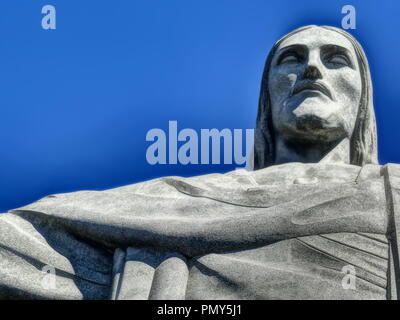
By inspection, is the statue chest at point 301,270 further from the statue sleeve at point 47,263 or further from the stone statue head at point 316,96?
the stone statue head at point 316,96

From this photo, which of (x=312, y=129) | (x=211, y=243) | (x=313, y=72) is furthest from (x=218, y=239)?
(x=313, y=72)

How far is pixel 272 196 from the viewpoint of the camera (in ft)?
39.8

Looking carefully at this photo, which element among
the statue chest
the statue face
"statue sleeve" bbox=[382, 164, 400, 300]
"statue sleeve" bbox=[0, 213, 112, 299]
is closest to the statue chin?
the statue face

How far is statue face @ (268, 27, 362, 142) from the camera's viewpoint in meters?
14.3

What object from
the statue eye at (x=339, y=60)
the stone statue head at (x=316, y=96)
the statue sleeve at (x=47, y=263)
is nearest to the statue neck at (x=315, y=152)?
the stone statue head at (x=316, y=96)

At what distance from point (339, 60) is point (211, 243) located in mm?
4045

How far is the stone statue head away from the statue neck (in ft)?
0.17

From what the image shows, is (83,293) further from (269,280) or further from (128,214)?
(269,280)

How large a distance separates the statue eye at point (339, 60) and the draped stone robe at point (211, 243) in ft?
7.94

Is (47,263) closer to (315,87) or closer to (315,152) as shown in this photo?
(315,152)

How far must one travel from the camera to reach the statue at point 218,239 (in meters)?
11.3

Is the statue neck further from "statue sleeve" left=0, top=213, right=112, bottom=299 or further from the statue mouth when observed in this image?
"statue sleeve" left=0, top=213, right=112, bottom=299

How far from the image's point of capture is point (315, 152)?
14.5m
